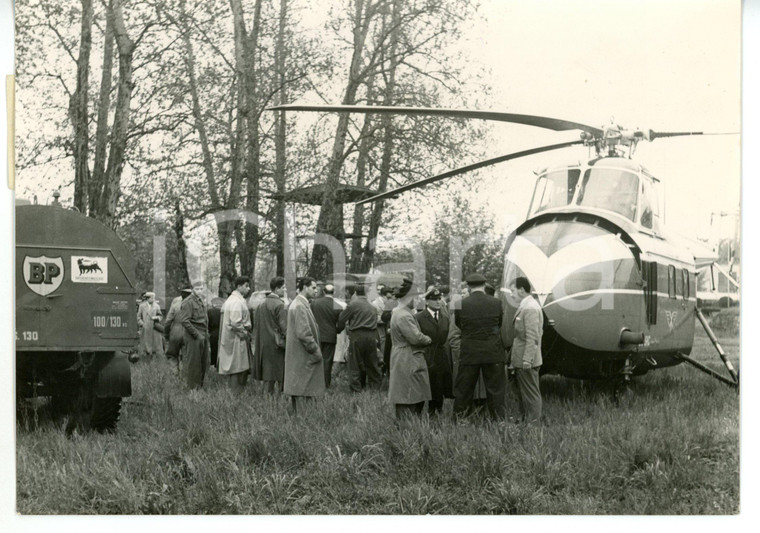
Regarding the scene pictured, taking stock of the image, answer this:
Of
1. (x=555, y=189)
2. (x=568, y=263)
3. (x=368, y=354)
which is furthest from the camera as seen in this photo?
(x=368, y=354)

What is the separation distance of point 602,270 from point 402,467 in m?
2.47

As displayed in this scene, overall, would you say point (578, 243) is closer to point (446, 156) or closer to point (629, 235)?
point (629, 235)

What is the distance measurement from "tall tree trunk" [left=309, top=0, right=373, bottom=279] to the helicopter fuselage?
1488mm

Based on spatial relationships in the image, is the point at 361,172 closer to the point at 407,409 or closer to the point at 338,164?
the point at 338,164

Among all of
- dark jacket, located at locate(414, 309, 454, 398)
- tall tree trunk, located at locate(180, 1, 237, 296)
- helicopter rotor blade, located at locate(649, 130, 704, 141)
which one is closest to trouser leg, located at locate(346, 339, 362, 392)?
dark jacket, located at locate(414, 309, 454, 398)

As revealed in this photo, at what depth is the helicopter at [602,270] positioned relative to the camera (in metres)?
7.08

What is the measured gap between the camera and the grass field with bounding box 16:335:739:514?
19.2 ft

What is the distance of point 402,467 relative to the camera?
5973 mm

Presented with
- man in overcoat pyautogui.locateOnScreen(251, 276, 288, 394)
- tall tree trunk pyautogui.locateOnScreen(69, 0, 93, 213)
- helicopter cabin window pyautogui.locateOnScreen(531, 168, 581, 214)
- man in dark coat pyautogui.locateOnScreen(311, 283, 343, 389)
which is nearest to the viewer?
tall tree trunk pyautogui.locateOnScreen(69, 0, 93, 213)

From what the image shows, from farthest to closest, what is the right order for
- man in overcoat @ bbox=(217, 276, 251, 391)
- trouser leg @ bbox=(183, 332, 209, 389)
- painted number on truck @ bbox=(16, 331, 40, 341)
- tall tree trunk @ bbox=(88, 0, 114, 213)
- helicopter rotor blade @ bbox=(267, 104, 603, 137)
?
man in overcoat @ bbox=(217, 276, 251, 391), trouser leg @ bbox=(183, 332, 209, 389), tall tree trunk @ bbox=(88, 0, 114, 213), painted number on truck @ bbox=(16, 331, 40, 341), helicopter rotor blade @ bbox=(267, 104, 603, 137)

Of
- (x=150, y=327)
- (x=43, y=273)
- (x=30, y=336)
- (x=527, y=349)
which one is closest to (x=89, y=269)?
(x=43, y=273)

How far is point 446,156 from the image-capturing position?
727 centimetres

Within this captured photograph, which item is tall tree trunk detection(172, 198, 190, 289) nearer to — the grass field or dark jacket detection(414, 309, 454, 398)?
the grass field

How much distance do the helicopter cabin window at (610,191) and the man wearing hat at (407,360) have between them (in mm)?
1764
